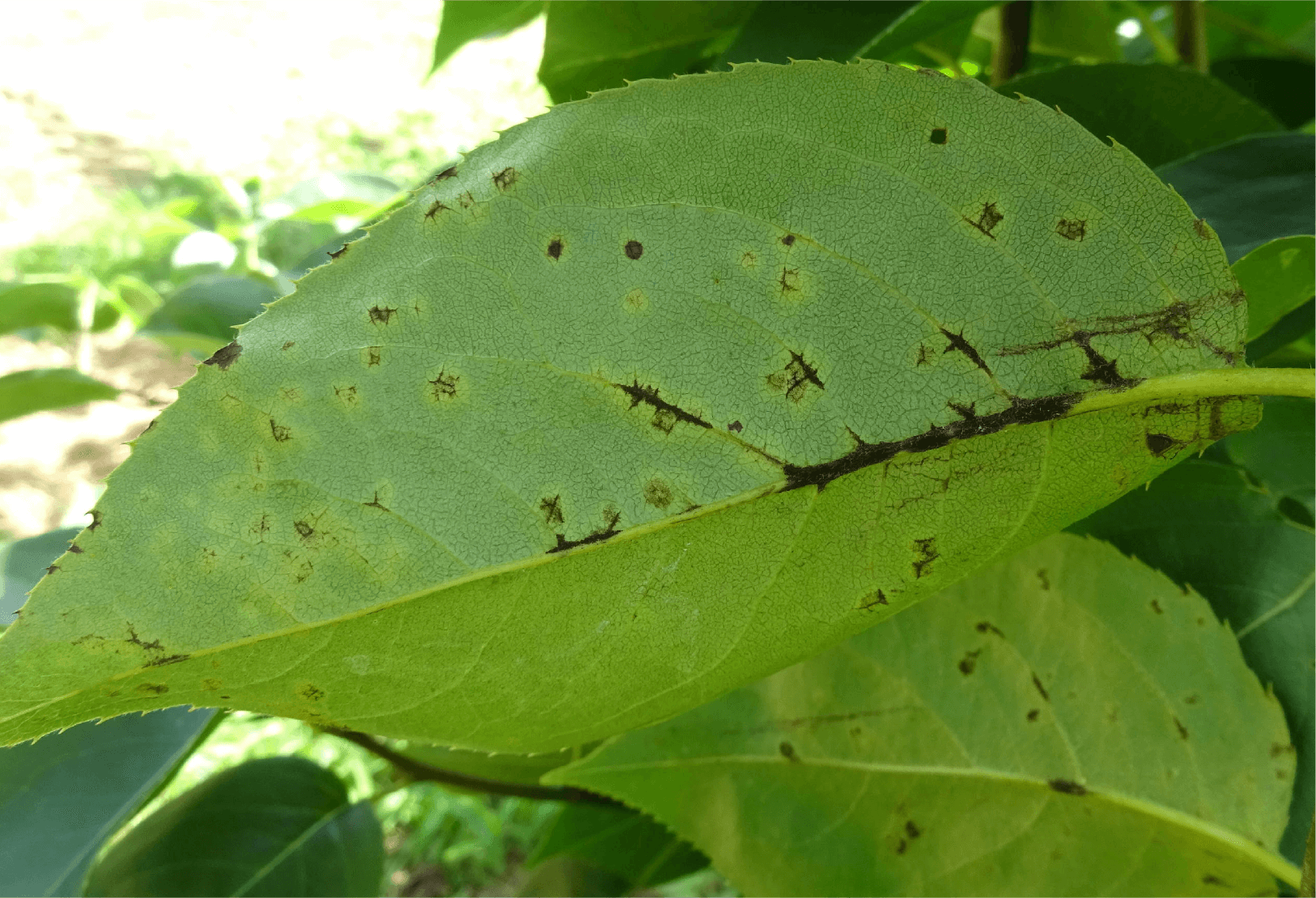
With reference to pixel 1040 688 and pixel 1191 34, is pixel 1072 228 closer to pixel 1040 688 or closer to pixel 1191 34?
pixel 1040 688

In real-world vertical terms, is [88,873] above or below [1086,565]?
below

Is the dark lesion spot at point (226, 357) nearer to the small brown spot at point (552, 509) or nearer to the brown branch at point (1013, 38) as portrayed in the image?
the small brown spot at point (552, 509)

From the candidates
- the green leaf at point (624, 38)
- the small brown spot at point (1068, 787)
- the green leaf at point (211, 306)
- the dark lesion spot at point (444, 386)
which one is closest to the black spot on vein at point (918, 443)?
the dark lesion spot at point (444, 386)

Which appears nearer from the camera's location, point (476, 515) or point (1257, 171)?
point (476, 515)

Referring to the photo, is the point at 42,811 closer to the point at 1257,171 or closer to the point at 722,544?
the point at 722,544

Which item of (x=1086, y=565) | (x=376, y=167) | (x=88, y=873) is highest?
(x=1086, y=565)

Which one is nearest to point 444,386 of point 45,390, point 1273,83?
point 1273,83

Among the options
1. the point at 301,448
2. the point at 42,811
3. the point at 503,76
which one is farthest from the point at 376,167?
the point at 301,448
